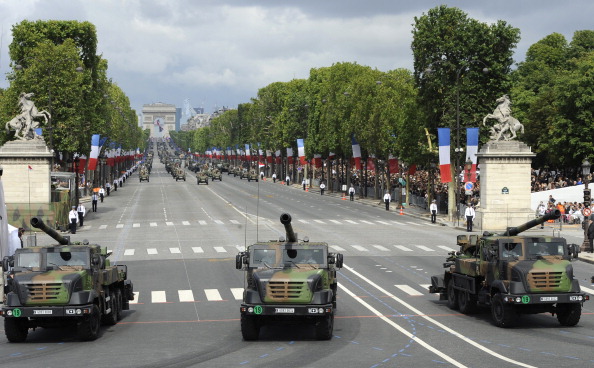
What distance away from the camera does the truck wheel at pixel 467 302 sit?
83.8ft

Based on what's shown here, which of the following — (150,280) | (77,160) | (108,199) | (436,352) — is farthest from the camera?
(108,199)

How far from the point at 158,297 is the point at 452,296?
29.7ft

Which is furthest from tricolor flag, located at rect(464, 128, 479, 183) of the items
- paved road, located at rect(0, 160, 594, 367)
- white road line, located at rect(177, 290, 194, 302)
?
white road line, located at rect(177, 290, 194, 302)

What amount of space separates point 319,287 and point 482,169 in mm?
40720

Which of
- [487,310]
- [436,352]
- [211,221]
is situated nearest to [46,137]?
[211,221]

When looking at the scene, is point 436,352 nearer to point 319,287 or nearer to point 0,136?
point 319,287

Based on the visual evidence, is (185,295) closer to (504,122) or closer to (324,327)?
(324,327)

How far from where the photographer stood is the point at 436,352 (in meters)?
20.1

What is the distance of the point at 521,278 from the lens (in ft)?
74.9

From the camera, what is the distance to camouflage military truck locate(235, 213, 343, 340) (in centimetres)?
2100

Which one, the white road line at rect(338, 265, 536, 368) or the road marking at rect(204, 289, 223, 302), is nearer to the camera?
the white road line at rect(338, 265, 536, 368)

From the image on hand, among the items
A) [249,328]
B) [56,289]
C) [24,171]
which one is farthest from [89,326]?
[24,171]

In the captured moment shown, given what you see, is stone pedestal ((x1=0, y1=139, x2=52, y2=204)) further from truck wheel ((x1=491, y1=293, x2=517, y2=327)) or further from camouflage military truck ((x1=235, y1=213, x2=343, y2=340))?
truck wheel ((x1=491, y1=293, x2=517, y2=327))

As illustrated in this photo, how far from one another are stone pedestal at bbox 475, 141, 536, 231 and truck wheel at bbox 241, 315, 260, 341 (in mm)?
39477
